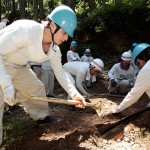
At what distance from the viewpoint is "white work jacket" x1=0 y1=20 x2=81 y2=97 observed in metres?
3.74

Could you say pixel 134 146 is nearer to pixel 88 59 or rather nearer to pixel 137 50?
pixel 137 50

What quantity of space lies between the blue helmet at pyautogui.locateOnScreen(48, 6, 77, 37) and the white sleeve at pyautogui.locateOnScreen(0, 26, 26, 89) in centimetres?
52

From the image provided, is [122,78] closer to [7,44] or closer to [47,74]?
[47,74]

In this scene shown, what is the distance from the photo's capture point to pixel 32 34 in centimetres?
393

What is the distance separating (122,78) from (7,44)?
17.5 ft

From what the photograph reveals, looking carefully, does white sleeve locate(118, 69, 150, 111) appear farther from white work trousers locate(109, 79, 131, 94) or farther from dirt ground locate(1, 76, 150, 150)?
white work trousers locate(109, 79, 131, 94)

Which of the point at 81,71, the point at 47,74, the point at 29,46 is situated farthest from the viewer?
the point at 47,74

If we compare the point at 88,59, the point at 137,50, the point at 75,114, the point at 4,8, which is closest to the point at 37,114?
the point at 75,114

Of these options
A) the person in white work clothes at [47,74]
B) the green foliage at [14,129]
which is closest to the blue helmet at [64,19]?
the green foliage at [14,129]

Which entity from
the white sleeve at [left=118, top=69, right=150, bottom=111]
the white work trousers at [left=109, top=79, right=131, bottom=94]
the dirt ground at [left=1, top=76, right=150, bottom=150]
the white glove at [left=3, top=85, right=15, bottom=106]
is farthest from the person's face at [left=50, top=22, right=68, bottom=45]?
the white work trousers at [left=109, top=79, right=131, bottom=94]

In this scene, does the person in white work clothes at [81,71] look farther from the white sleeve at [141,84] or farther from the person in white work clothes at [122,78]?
the white sleeve at [141,84]

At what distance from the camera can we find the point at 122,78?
8.52 metres

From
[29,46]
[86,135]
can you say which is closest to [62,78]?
[29,46]

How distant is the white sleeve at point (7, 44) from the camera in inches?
145
